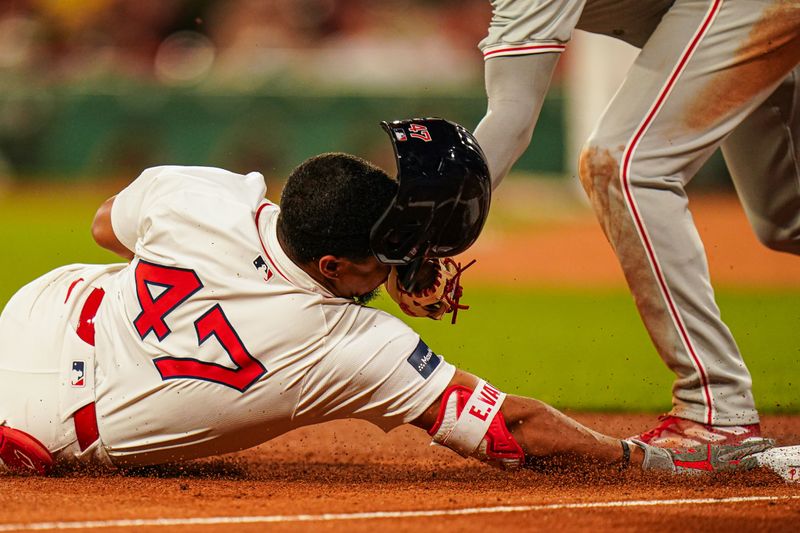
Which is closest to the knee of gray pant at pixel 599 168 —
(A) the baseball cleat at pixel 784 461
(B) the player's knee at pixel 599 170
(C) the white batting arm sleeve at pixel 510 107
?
(B) the player's knee at pixel 599 170

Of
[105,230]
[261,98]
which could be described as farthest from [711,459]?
[261,98]

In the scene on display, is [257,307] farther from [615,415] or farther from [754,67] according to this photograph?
[615,415]

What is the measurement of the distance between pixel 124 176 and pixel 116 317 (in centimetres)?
1508

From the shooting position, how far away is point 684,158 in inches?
147

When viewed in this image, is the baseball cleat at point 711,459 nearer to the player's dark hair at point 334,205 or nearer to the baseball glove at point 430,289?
the baseball glove at point 430,289

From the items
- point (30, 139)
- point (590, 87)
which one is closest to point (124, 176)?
point (30, 139)

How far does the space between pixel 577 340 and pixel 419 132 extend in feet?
13.3

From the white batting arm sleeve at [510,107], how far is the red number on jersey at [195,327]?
3.26 ft

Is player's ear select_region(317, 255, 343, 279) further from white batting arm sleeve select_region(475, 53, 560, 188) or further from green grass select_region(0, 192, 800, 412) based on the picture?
green grass select_region(0, 192, 800, 412)

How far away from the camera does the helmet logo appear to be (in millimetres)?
3283

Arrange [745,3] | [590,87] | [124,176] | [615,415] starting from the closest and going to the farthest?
[745,3], [615,415], [590,87], [124,176]

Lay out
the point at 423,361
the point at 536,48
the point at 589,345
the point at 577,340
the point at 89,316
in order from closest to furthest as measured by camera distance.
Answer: the point at 423,361
the point at 89,316
the point at 536,48
the point at 589,345
the point at 577,340

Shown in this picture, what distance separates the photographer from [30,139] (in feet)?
59.3

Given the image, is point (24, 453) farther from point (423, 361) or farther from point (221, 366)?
point (423, 361)
